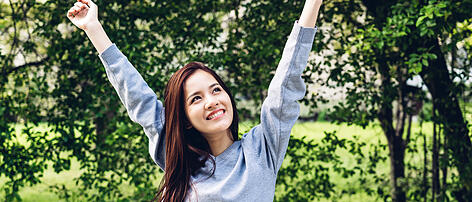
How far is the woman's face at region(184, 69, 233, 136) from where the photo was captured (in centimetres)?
160

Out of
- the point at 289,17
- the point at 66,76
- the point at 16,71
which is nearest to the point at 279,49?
the point at 289,17

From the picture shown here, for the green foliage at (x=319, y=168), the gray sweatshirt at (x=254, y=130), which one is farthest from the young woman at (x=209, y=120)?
the green foliage at (x=319, y=168)

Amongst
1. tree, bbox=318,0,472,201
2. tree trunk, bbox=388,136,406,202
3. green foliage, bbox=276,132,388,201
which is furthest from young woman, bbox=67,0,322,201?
tree trunk, bbox=388,136,406,202

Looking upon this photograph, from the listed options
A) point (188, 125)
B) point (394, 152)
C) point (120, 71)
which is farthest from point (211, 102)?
point (394, 152)

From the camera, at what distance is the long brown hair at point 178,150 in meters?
1.61

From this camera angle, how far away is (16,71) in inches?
155

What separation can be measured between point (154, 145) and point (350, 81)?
227 cm

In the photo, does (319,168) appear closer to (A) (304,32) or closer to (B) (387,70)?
(B) (387,70)

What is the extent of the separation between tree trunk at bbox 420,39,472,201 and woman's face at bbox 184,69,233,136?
2488 millimetres

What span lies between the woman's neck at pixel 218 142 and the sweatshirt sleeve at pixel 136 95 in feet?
0.53

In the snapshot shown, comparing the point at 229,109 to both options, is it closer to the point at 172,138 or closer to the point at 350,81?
the point at 172,138

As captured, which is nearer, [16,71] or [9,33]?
[16,71]

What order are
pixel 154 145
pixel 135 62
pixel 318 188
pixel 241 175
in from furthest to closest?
pixel 318 188 < pixel 135 62 < pixel 154 145 < pixel 241 175

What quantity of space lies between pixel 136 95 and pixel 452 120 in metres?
2.83
